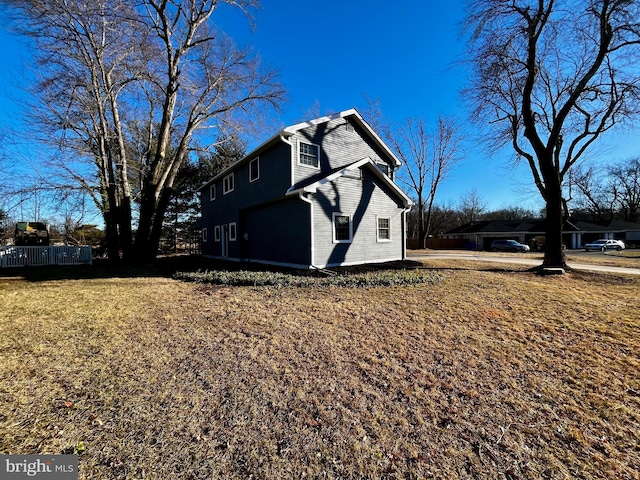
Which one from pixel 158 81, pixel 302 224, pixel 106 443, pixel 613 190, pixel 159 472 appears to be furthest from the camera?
pixel 613 190

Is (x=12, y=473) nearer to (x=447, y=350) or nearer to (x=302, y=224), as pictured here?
(x=447, y=350)

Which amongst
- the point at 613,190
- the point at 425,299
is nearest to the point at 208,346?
the point at 425,299

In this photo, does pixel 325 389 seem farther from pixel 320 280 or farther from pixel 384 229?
pixel 384 229

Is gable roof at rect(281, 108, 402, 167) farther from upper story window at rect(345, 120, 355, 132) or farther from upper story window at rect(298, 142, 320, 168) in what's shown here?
upper story window at rect(298, 142, 320, 168)

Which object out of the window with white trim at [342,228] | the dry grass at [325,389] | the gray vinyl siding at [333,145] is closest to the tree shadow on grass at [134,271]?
the window with white trim at [342,228]

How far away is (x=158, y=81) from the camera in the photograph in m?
14.7

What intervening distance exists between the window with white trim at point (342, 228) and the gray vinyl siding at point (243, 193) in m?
2.69

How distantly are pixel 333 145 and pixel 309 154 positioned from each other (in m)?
1.71

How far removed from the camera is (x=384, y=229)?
45.7 ft

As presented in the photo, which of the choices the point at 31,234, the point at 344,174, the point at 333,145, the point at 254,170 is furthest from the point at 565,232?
the point at 31,234

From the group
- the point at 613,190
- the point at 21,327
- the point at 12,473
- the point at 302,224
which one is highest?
the point at 613,190

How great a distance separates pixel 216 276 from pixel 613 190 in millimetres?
63310

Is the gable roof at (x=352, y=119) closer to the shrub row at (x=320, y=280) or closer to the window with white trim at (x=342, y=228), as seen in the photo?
the window with white trim at (x=342, y=228)

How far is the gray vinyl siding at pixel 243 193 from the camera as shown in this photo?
12719 millimetres
